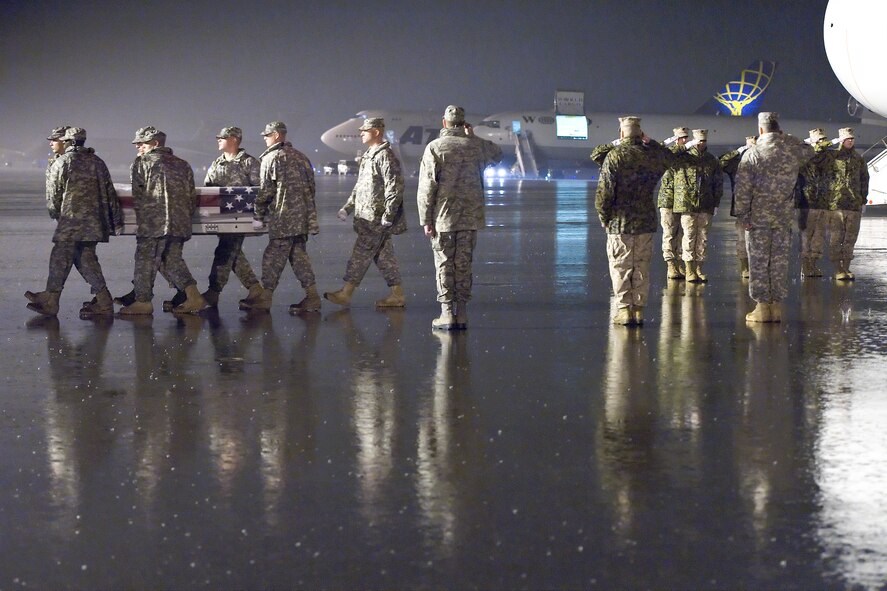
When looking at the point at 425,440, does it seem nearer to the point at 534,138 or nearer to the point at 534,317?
the point at 534,317

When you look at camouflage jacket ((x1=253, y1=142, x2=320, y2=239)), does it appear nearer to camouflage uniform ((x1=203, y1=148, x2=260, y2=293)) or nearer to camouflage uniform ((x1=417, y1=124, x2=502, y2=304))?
camouflage uniform ((x1=203, y1=148, x2=260, y2=293))

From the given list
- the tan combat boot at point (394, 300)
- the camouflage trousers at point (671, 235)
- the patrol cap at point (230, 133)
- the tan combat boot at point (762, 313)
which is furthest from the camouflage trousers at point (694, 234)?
the patrol cap at point (230, 133)

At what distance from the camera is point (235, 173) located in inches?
505

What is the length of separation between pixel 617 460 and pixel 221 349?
Answer: 4520mm

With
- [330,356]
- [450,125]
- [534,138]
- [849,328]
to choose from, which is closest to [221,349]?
[330,356]

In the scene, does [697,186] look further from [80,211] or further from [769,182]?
[80,211]

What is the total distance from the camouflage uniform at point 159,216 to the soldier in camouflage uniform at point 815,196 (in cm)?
728

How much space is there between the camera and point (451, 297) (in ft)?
35.5

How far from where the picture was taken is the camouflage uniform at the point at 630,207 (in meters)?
10.9

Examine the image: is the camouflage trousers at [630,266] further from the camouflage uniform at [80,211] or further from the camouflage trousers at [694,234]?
the camouflage uniform at [80,211]

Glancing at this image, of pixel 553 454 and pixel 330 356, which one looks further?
pixel 330 356

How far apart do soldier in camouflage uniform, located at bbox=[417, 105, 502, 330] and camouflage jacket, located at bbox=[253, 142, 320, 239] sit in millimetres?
1822

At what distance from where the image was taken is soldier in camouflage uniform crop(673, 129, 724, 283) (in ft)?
48.2

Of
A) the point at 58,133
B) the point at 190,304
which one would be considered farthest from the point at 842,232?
the point at 58,133
